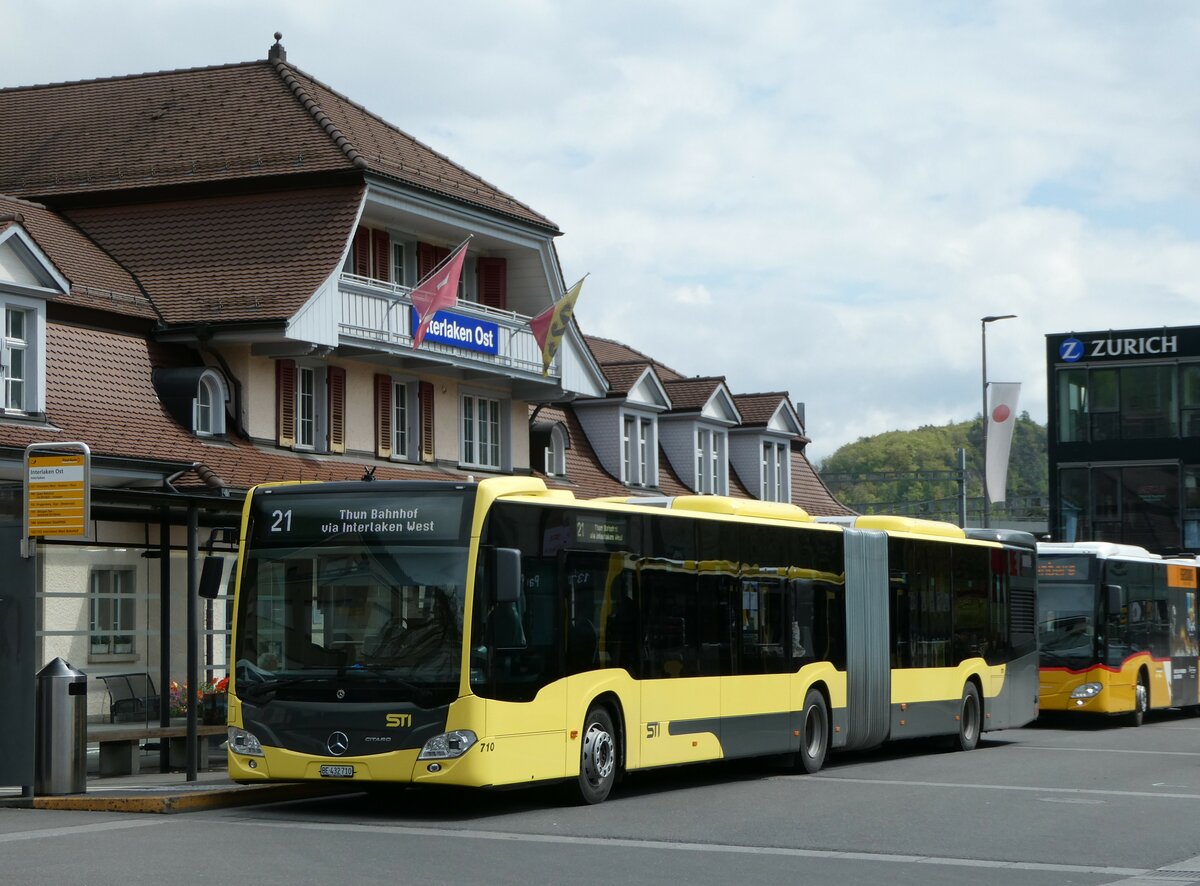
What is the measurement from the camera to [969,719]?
26672 mm

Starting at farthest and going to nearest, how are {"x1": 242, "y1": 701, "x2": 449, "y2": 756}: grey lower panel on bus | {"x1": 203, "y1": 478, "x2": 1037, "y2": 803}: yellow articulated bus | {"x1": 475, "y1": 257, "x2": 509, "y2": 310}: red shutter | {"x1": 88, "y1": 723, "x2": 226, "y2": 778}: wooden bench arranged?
{"x1": 475, "y1": 257, "x2": 509, "y2": 310}: red shutter, {"x1": 88, "y1": 723, "x2": 226, "y2": 778}: wooden bench, {"x1": 203, "y1": 478, "x2": 1037, "y2": 803}: yellow articulated bus, {"x1": 242, "y1": 701, "x2": 449, "y2": 756}: grey lower panel on bus

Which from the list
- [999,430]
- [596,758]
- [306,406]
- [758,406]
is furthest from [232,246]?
[758,406]

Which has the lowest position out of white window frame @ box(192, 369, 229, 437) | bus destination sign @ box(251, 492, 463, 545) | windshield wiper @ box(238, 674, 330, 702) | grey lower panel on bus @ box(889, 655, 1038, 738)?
grey lower panel on bus @ box(889, 655, 1038, 738)

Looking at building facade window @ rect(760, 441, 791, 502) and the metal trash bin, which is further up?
building facade window @ rect(760, 441, 791, 502)

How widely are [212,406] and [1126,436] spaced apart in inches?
1650

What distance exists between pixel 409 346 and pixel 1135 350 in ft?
124

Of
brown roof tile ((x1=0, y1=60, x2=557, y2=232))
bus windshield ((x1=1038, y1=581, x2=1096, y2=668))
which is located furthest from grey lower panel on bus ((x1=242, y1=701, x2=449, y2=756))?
bus windshield ((x1=1038, y1=581, x2=1096, y2=668))

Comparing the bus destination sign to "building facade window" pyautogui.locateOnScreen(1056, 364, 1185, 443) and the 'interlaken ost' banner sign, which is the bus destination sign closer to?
the 'interlaken ost' banner sign

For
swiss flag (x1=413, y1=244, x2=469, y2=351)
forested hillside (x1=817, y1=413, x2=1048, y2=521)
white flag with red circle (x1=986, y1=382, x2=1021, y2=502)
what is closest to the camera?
swiss flag (x1=413, y1=244, x2=469, y2=351)

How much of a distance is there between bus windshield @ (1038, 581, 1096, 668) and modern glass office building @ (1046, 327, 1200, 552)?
3167 cm

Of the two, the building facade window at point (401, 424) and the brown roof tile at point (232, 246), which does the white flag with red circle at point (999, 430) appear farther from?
the brown roof tile at point (232, 246)

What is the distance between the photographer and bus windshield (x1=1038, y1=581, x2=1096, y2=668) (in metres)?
32.1

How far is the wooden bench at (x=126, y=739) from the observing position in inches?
853

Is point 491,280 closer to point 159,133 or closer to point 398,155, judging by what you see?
point 398,155
